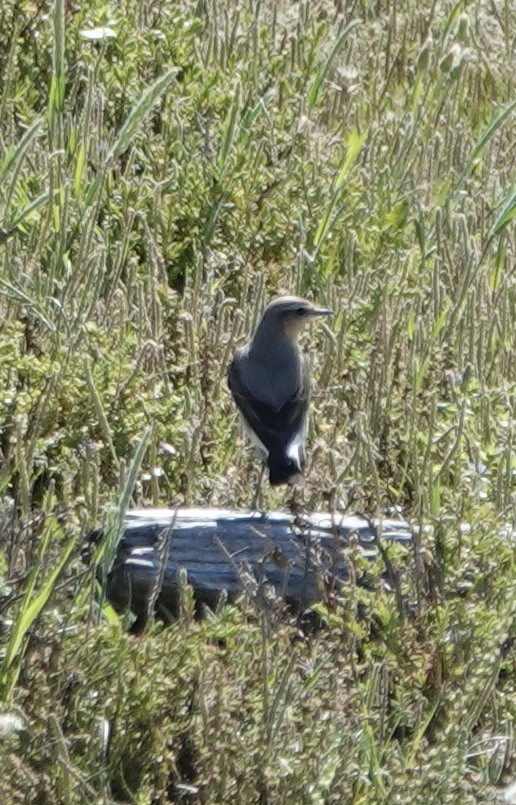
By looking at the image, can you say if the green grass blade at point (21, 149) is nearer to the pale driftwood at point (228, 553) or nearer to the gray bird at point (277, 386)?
the gray bird at point (277, 386)

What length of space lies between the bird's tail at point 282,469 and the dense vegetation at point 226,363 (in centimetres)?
9

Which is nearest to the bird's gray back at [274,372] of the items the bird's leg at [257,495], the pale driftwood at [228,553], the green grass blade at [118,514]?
the bird's leg at [257,495]

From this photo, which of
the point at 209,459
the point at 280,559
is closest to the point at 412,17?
the point at 209,459

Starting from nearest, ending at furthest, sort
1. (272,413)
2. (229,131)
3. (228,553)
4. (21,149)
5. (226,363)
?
(228,553)
(21,149)
(272,413)
(226,363)
(229,131)

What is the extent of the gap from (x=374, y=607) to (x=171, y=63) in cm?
399

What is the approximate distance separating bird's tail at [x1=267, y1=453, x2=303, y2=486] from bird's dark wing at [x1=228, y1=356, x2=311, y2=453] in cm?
5

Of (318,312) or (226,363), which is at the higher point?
(318,312)

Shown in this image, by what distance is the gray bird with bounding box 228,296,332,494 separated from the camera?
543cm

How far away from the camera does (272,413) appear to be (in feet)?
18.7

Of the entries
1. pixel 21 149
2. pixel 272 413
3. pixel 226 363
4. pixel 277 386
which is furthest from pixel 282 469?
pixel 21 149

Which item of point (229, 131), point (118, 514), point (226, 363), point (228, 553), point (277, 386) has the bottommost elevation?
point (226, 363)

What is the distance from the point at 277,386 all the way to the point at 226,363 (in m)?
0.40

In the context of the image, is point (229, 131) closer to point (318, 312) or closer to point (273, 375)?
point (318, 312)

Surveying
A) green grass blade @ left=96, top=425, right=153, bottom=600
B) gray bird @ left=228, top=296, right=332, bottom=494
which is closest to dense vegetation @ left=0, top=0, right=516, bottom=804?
green grass blade @ left=96, top=425, right=153, bottom=600
